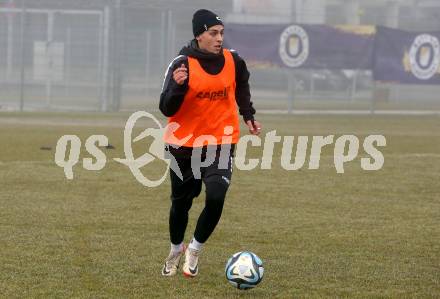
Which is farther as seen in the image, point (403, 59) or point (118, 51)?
point (403, 59)

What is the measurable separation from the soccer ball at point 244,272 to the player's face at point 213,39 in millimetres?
1478

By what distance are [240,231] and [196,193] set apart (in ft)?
6.48

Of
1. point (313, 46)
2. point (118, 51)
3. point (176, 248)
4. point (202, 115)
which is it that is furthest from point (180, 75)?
point (313, 46)

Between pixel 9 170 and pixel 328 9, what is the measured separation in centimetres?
2594

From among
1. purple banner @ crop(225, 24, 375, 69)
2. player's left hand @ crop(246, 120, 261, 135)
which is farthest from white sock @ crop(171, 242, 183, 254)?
purple banner @ crop(225, 24, 375, 69)

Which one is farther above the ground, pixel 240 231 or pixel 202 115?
pixel 202 115

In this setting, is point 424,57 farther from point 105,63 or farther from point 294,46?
point 105,63

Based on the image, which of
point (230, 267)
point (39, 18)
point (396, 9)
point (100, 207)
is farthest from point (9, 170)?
point (396, 9)

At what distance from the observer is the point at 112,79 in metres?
29.2

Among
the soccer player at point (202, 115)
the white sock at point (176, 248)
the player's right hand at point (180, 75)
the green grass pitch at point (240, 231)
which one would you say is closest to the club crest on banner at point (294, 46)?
the green grass pitch at point (240, 231)

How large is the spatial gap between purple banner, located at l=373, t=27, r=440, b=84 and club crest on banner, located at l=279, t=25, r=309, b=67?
2.00 metres

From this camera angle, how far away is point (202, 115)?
24.5 feet

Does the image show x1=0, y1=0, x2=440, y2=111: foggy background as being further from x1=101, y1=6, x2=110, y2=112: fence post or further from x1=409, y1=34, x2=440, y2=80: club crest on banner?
x1=409, y1=34, x2=440, y2=80: club crest on banner

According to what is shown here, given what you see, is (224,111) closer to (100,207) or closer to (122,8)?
(100,207)
